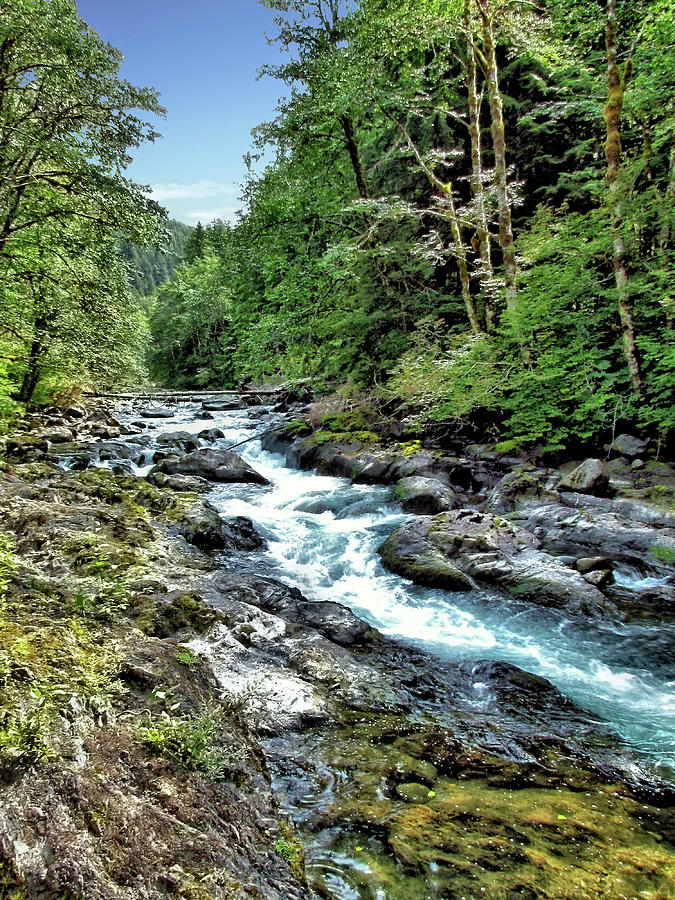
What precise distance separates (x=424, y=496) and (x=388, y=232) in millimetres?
10143

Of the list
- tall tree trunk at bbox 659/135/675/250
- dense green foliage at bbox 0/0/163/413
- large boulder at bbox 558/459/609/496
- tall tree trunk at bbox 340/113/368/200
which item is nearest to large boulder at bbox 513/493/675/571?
large boulder at bbox 558/459/609/496

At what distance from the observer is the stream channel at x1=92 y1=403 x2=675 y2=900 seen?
420 cm

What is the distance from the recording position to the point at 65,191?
10172 millimetres

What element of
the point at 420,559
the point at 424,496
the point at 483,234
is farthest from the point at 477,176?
the point at 420,559

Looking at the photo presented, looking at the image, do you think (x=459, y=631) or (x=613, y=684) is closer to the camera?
(x=613, y=684)

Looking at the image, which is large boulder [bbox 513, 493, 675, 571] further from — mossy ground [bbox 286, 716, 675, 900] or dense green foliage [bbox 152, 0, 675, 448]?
mossy ground [bbox 286, 716, 675, 900]

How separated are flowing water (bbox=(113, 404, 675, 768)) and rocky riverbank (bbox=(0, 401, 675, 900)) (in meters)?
0.38

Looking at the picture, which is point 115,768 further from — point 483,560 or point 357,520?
point 357,520

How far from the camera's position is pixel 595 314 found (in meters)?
11.1

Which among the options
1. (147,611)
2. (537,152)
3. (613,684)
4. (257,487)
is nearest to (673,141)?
(537,152)

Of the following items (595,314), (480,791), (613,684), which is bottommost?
(613,684)

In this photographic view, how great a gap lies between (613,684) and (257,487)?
1072 centimetres

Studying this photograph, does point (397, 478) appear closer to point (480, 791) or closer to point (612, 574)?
point (612, 574)

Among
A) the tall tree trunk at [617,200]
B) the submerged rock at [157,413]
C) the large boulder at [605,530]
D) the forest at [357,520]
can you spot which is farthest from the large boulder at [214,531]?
the submerged rock at [157,413]
